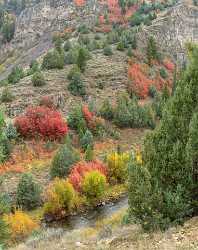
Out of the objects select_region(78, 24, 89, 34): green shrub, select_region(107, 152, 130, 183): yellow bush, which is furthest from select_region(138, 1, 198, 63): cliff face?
select_region(107, 152, 130, 183): yellow bush

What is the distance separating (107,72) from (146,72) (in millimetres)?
9016

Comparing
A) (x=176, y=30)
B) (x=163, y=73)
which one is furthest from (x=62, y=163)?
(x=176, y=30)

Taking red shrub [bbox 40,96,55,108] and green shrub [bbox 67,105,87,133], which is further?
red shrub [bbox 40,96,55,108]

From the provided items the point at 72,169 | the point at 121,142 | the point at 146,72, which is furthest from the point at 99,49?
the point at 72,169

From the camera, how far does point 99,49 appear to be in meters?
94.3

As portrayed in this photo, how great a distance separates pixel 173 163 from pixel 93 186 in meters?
29.9

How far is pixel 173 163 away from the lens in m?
23.4

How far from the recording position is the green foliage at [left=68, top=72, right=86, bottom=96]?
7775cm

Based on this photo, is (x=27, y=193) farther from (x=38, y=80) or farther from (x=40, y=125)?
(x=38, y=80)

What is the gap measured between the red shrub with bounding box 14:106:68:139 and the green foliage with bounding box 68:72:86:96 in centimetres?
1062

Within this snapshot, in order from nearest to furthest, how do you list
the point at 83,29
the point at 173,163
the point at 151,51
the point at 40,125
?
the point at 173,163
the point at 40,125
the point at 151,51
the point at 83,29

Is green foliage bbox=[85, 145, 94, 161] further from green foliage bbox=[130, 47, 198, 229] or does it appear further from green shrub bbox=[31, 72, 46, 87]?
green foliage bbox=[130, 47, 198, 229]

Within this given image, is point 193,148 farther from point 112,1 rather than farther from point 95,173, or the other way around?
point 112,1

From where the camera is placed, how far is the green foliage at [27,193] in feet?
168
